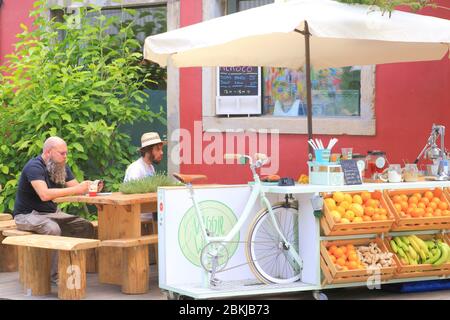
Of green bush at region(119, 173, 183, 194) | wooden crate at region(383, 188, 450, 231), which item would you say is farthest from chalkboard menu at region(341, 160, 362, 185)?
green bush at region(119, 173, 183, 194)

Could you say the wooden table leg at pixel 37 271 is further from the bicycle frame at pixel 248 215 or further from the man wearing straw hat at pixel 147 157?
the bicycle frame at pixel 248 215

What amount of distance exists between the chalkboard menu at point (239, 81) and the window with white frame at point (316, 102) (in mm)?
111

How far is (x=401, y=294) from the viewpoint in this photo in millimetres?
8289

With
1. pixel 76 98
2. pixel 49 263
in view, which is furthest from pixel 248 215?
pixel 76 98

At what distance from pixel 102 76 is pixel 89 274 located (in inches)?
126

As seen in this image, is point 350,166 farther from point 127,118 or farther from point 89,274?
point 127,118

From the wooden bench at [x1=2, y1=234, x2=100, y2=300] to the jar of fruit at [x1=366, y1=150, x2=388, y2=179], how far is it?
8.07 ft

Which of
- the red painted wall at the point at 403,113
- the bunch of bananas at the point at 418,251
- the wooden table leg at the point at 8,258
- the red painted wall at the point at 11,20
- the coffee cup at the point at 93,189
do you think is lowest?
the wooden table leg at the point at 8,258

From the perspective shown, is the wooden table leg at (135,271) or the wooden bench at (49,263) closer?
the wooden bench at (49,263)

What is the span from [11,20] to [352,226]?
7320mm

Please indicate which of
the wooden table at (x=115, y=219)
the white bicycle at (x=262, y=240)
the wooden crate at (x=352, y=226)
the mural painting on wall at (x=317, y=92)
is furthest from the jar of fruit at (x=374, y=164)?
the mural painting on wall at (x=317, y=92)

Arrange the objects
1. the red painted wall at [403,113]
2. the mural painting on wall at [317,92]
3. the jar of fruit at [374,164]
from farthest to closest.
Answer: the mural painting on wall at [317,92]
the red painted wall at [403,113]
the jar of fruit at [374,164]

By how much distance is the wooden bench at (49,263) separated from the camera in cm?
811
